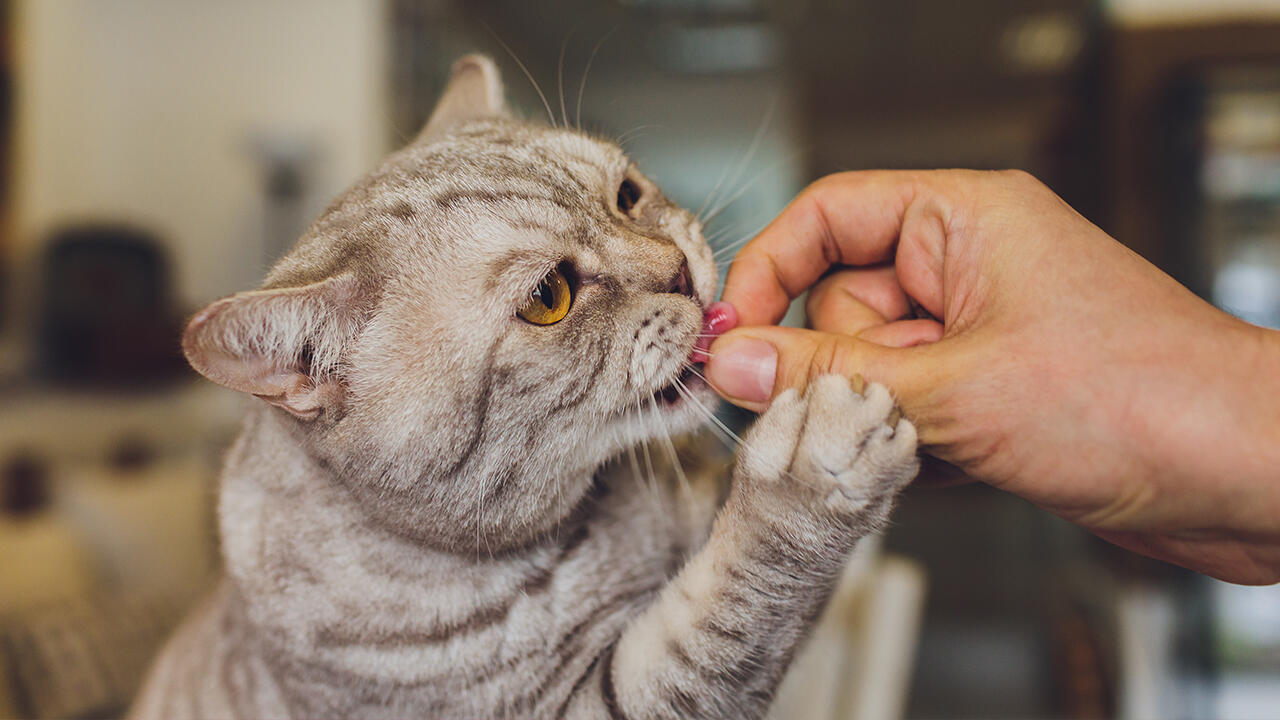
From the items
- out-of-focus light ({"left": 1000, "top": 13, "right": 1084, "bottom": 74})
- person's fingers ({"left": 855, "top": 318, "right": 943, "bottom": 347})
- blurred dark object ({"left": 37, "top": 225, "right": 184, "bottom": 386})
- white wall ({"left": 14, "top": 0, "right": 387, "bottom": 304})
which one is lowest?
blurred dark object ({"left": 37, "top": 225, "right": 184, "bottom": 386})

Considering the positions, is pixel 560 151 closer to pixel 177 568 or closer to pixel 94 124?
pixel 177 568

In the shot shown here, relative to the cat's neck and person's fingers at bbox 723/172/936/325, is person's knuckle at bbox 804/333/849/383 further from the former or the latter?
the cat's neck

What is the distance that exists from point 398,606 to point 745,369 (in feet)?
1.52

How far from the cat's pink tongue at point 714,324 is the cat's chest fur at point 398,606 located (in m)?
0.27

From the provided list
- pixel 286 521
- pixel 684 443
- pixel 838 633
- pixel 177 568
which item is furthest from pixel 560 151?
pixel 177 568

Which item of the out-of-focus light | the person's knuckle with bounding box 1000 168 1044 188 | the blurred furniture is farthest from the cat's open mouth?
the out-of-focus light

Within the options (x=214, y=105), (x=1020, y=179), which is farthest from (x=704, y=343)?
(x=214, y=105)

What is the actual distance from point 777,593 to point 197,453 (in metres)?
3.76

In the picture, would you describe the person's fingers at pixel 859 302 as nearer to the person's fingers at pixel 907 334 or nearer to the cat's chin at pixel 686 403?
the person's fingers at pixel 907 334

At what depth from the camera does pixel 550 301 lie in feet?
2.72

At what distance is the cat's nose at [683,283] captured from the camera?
865 mm

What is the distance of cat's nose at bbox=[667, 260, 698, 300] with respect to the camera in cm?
86

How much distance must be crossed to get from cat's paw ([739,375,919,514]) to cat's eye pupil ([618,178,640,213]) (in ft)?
1.28

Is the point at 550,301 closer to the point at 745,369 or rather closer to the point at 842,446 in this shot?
the point at 745,369
